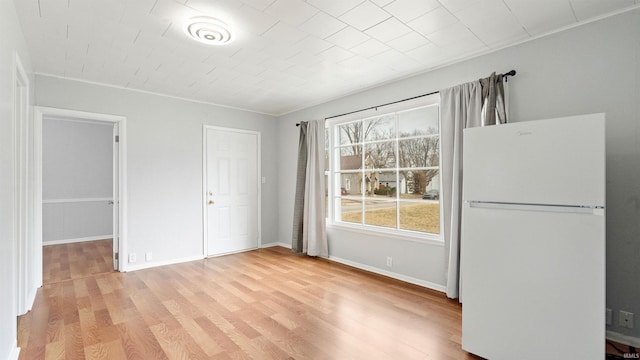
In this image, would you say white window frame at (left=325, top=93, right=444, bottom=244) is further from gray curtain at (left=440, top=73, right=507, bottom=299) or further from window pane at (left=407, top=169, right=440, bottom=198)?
gray curtain at (left=440, top=73, right=507, bottom=299)

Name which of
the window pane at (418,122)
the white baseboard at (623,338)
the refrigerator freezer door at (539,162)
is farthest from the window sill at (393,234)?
the white baseboard at (623,338)

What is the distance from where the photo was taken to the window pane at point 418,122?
372 cm

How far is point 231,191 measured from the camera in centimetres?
538

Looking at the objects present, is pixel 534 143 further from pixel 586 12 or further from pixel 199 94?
pixel 199 94

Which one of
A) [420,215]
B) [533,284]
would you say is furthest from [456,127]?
[533,284]

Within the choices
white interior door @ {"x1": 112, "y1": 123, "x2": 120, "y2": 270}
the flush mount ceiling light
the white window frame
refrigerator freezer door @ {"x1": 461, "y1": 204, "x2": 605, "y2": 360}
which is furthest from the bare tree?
white interior door @ {"x1": 112, "y1": 123, "x2": 120, "y2": 270}

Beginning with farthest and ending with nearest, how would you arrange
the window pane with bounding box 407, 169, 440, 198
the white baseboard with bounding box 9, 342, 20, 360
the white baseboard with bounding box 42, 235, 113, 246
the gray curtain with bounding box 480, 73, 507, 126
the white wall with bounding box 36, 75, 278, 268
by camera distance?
the white baseboard with bounding box 42, 235, 113, 246, the white wall with bounding box 36, 75, 278, 268, the window pane with bounding box 407, 169, 440, 198, the gray curtain with bounding box 480, 73, 507, 126, the white baseboard with bounding box 9, 342, 20, 360

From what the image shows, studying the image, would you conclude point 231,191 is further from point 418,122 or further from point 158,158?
point 418,122

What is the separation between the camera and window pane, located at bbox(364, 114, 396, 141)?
414 centimetres

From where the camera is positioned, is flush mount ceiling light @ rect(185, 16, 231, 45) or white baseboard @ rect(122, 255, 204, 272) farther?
white baseboard @ rect(122, 255, 204, 272)

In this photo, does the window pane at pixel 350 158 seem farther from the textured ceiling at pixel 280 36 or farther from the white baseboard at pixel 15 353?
the white baseboard at pixel 15 353

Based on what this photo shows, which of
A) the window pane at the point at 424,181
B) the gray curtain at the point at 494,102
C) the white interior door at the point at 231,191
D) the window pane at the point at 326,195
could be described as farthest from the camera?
the white interior door at the point at 231,191

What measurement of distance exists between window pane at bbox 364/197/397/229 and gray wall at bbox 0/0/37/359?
364 cm

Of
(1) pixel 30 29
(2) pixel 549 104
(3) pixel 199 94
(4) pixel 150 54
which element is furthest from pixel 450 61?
(1) pixel 30 29
